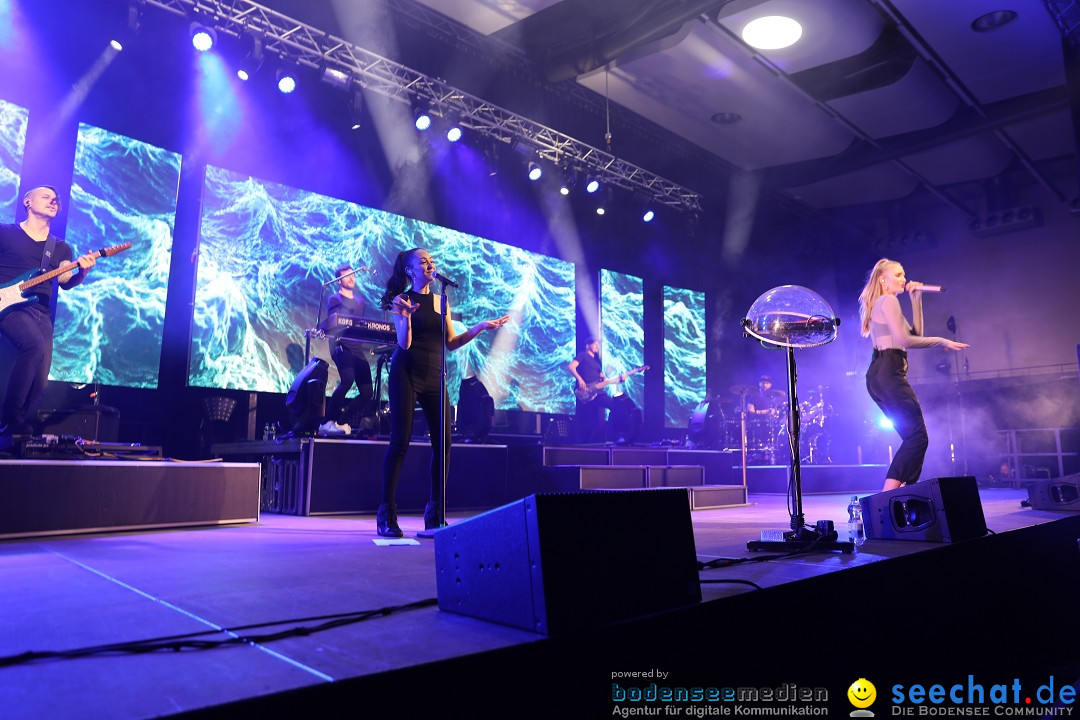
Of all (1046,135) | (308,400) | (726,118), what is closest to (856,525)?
(308,400)

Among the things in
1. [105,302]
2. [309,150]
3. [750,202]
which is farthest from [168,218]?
[750,202]

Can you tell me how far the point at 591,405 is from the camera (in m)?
10.1

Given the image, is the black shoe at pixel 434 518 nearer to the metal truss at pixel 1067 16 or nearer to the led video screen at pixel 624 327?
the led video screen at pixel 624 327

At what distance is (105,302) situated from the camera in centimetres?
641

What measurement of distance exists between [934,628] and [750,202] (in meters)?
10.7

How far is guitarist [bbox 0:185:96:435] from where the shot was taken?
5.34 metres

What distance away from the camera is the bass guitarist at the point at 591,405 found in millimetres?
10023

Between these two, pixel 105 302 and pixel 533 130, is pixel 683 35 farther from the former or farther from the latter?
pixel 105 302

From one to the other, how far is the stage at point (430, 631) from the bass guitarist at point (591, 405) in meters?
6.13

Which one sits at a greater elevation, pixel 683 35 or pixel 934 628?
pixel 683 35

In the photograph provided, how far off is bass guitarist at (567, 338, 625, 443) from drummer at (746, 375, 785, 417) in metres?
2.38

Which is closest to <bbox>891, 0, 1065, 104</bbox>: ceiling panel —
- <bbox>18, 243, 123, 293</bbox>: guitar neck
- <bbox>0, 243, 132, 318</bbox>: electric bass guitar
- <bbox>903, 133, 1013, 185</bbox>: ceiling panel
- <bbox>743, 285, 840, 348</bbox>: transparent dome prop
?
<bbox>903, 133, 1013, 185</bbox>: ceiling panel

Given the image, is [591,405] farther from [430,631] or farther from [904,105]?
[430,631]

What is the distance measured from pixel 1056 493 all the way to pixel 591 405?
5755 mm
